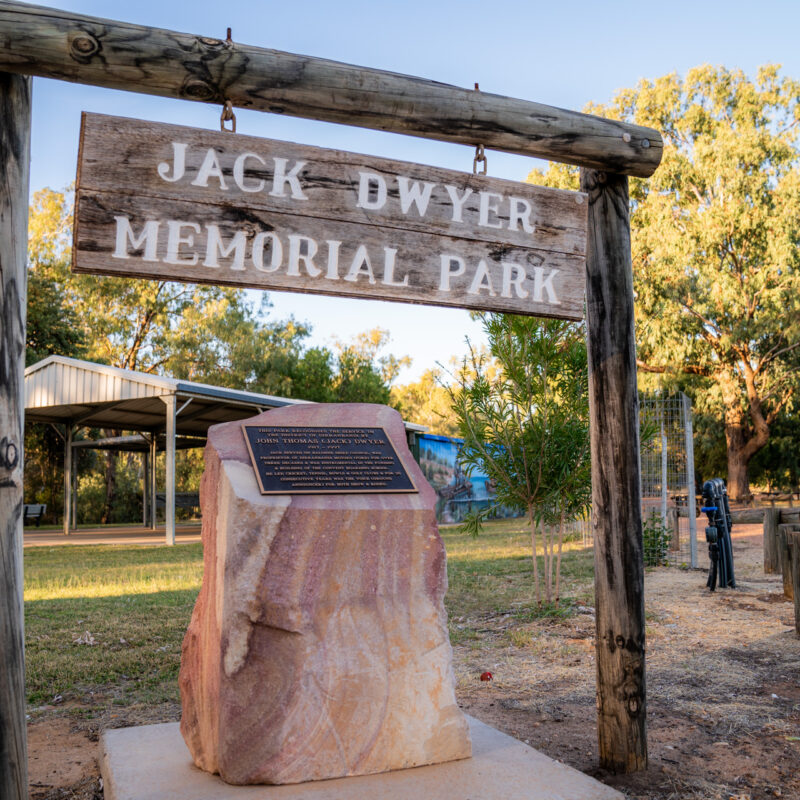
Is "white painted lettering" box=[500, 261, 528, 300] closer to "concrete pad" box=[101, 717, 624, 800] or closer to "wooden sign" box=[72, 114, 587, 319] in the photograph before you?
"wooden sign" box=[72, 114, 587, 319]

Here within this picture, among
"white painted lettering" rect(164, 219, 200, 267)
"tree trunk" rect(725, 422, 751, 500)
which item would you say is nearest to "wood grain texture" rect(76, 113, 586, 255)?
"white painted lettering" rect(164, 219, 200, 267)

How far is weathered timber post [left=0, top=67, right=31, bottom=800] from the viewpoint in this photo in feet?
8.75

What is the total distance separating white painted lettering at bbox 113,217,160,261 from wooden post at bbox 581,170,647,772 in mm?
2074

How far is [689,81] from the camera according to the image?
2680cm

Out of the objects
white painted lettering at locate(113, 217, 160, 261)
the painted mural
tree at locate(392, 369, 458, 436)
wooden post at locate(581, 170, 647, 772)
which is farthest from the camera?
tree at locate(392, 369, 458, 436)

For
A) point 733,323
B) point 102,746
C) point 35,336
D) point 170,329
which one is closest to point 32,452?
point 35,336

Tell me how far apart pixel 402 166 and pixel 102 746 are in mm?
3177

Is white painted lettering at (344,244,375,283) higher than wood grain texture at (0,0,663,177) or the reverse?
the reverse

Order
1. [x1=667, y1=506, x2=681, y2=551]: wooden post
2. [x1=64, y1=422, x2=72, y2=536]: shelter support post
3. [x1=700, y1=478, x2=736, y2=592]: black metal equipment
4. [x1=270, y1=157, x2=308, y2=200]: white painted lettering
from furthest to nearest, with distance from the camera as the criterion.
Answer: [x1=64, y1=422, x2=72, y2=536]: shelter support post, [x1=667, y1=506, x2=681, y2=551]: wooden post, [x1=700, y1=478, x2=736, y2=592]: black metal equipment, [x1=270, y1=157, x2=308, y2=200]: white painted lettering

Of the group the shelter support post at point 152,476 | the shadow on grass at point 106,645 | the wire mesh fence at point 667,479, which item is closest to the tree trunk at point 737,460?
the wire mesh fence at point 667,479

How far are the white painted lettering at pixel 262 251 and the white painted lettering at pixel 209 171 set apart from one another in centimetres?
24

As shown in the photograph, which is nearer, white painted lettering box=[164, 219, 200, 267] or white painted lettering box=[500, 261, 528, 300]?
white painted lettering box=[164, 219, 200, 267]

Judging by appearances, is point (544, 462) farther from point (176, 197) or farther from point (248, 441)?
point (176, 197)

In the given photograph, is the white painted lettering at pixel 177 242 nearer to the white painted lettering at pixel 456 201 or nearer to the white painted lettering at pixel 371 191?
the white painted lettering at pixel 371 191
